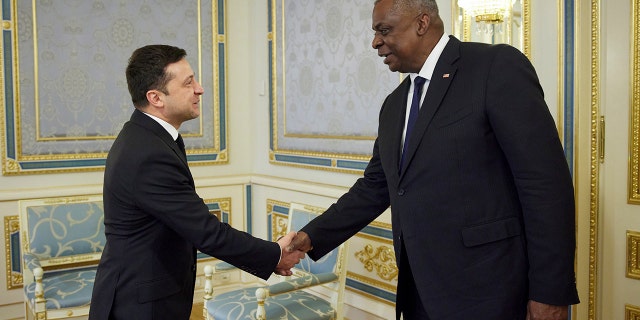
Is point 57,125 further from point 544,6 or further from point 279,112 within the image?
point 544,6

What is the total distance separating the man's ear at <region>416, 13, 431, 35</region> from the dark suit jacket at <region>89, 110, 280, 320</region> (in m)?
0.88

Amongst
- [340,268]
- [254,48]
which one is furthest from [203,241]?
[254,48]

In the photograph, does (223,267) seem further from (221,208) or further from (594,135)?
(594,135)

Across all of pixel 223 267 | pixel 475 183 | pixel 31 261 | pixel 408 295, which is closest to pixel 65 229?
pixel 31 261

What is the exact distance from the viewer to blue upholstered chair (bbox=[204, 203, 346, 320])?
2934 millimetres

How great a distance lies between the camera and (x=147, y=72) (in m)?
2.09

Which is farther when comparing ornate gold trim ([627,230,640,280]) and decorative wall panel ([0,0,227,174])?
decorative wall panel ([0,0,227,174])

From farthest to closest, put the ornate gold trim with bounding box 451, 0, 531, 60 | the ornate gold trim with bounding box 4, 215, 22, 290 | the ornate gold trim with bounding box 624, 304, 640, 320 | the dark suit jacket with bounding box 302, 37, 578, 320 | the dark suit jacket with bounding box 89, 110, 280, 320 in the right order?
the ornate gold trim with bounding box 4, 215, 22, 290 → the ornate gold trim with bounding box 451, 0, 531, 60 → the ornate gold trim with bounding box 624, 304, 640, 320 → the dark suit jacket with bounding box 89, 110, 280, 320 → the dark suit jacket with bounding box 302, 37, 578, 320

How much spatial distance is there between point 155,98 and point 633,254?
6.39 ft

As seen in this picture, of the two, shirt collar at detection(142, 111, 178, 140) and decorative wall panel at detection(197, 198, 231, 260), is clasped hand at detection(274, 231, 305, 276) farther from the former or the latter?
decorative wall panel at detection(197, 198, 231, 260)

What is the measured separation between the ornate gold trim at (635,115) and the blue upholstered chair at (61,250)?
266 centimetres

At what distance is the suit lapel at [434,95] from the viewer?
1761mm

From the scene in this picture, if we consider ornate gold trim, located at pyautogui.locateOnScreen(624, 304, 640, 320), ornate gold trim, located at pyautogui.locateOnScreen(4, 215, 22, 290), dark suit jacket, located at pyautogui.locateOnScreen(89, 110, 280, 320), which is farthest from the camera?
ornate gold trim, located at pyautogui.locateOnScreen(4, 215, 22, 290)

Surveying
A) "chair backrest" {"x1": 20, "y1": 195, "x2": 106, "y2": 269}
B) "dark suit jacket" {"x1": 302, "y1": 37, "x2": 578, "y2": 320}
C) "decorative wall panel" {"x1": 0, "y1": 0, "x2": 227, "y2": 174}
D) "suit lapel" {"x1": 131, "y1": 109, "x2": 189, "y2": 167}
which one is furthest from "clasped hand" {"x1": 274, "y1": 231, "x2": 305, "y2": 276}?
"decorative wall panel" {"x1": 0, "y1": 0, "x2": 227, "y2": 174}
